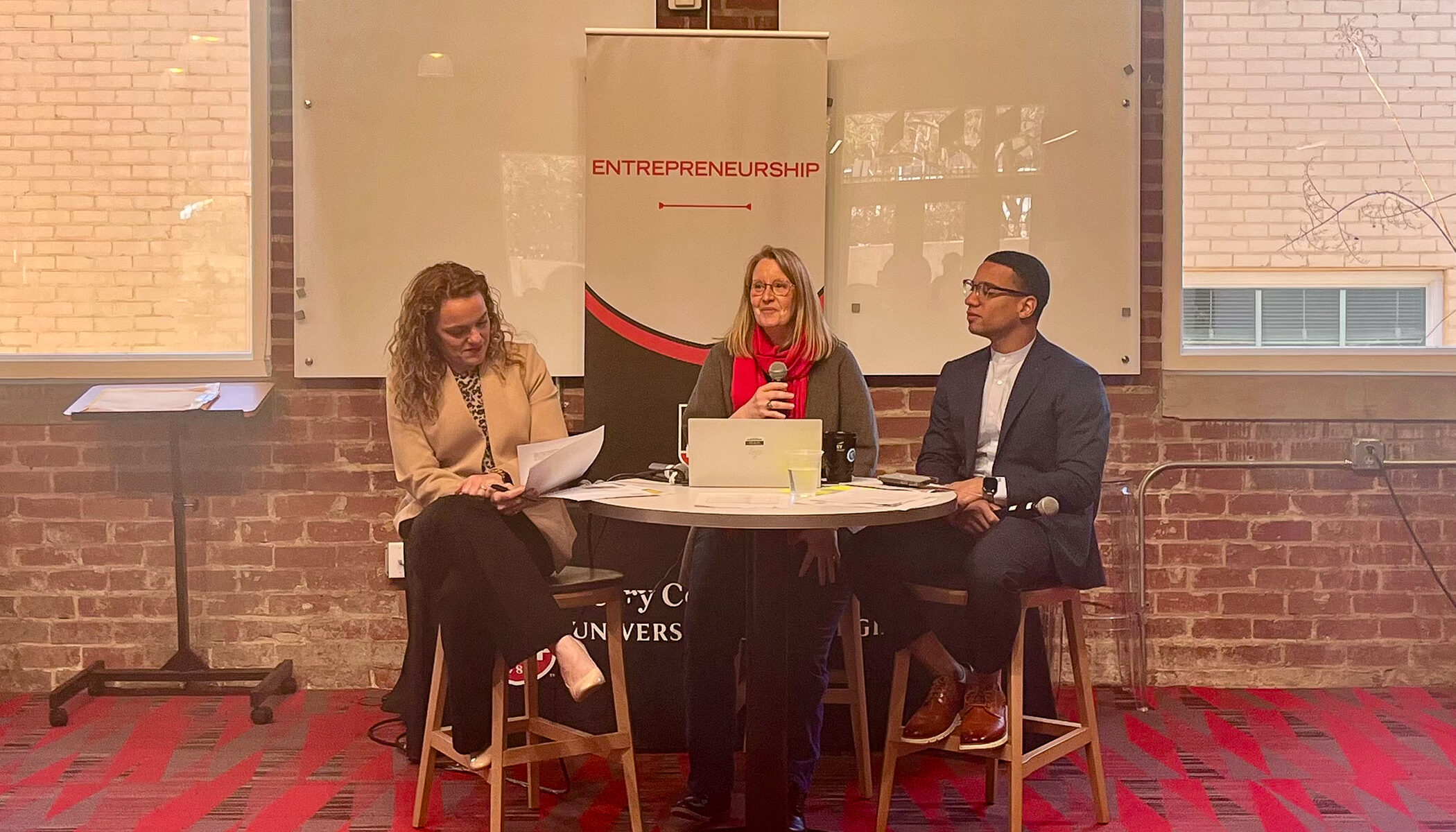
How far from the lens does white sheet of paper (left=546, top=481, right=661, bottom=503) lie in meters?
2.48

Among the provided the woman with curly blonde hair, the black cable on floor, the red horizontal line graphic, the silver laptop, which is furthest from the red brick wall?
the silver laptop

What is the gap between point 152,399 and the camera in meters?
3.65

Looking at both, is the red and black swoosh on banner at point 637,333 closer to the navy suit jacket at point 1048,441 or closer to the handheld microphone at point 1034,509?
the navy suit jacket at point 1048,441

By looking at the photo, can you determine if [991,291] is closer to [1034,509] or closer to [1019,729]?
[1034,509]

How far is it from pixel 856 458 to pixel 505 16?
1.95m

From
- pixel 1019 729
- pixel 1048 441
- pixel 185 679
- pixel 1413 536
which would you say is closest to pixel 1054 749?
pixel 1019 729

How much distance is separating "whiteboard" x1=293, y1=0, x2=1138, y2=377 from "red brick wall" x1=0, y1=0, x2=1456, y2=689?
0.53ft

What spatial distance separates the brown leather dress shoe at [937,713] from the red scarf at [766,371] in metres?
0.79

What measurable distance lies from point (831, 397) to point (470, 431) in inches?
37.7

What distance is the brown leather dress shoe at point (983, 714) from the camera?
2.72 metres

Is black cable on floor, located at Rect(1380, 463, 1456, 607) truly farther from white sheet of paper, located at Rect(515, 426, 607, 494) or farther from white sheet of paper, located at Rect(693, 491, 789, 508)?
white sheet of paper, located at Rect(515, 426, 607, 494)

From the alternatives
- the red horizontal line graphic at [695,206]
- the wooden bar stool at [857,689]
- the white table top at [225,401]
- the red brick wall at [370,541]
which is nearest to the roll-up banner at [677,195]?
the red horizontal line graphic at [695,206]

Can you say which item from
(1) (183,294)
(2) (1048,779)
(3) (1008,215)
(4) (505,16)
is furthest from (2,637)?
(3) (1008,215)

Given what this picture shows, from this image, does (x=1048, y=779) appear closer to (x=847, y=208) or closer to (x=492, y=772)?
(x=492, y=772)
